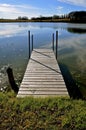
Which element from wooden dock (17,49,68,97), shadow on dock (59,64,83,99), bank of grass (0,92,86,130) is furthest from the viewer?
shadow on dock (59,64,83,99)

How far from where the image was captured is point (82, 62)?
1307cm

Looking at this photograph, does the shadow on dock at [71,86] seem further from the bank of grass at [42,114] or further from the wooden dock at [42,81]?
the bank of grass at [42,114]

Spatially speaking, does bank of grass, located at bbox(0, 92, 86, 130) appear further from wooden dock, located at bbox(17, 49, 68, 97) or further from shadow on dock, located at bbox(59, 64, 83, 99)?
shadow on dock, located at bbox(59, 64, 83, 99)

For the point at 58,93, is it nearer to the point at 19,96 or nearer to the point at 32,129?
the point at 19,96

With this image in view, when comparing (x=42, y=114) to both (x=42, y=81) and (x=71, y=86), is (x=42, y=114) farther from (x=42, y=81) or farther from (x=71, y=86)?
(x=71, y=86)

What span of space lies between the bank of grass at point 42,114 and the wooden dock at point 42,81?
0.69 meters

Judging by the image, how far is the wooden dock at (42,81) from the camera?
6.47 meters

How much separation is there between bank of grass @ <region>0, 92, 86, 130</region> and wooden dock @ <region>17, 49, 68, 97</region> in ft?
2.26

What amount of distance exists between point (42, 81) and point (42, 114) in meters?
2.76

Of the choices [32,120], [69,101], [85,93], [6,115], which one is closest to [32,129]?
[32,120]

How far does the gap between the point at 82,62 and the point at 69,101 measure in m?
7.75

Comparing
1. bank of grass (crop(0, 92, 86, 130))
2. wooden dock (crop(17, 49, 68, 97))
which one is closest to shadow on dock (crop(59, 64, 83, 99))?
wooden dock (crop(17, 49, 68, 97))

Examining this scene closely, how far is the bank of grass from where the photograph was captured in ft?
14.5

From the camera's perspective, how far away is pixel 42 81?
24.9 ft
